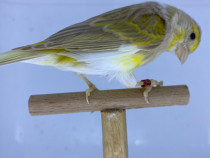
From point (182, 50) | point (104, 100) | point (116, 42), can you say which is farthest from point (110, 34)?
point (182, 50)

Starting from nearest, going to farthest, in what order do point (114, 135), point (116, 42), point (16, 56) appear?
point (16, 56) < point (116, 42) < point (114, 135)

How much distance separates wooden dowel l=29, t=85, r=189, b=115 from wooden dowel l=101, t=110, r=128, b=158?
0.04 meters

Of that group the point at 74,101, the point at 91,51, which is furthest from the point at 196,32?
the point at 74,101

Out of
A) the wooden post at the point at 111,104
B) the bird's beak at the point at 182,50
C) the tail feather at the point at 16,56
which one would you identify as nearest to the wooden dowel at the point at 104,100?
the wooden post at the point at 111,104

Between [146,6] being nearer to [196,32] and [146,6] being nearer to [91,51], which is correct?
[196,32]

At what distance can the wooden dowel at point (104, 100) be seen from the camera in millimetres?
1557

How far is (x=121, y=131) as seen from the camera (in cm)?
155

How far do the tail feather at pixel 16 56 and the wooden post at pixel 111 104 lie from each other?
29 centimetres

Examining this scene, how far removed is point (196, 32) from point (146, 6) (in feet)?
0.89

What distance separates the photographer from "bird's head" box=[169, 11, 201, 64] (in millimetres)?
1611

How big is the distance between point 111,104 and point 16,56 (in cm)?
48

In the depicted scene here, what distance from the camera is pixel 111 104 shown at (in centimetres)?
156

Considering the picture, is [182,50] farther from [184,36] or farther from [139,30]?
[139,30]

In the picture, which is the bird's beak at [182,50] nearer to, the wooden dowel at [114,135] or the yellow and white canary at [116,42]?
the yellow and white canary at [116,42]
